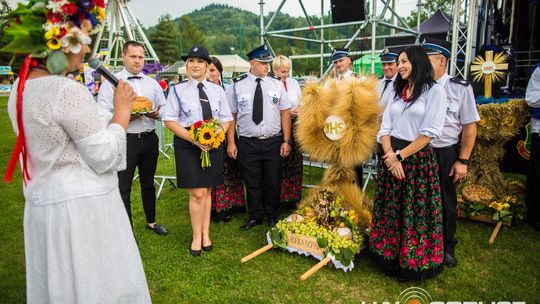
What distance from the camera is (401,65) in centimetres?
286

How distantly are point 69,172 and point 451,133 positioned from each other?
297 cm

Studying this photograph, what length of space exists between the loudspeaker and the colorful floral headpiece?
212 inches

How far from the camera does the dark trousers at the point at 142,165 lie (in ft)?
12.5

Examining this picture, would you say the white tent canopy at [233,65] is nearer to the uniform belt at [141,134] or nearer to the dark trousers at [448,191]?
the uniform belt at [141,134]

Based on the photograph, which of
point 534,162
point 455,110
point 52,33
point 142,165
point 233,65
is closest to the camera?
point 52,33

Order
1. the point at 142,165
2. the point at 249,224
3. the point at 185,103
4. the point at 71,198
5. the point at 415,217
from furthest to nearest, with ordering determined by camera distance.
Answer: the point at 249,224 < the point at 142,165 < the point at 185,103 < the point at 415,217 < the point at 71,198

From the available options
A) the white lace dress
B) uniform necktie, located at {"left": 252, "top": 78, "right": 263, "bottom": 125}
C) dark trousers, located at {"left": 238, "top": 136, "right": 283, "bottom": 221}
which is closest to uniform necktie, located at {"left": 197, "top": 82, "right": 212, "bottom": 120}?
uniform necktie, located at {"left": 252, "top": 78, "right": 263, "bottom": 125}

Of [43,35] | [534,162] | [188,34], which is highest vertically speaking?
[188,34]

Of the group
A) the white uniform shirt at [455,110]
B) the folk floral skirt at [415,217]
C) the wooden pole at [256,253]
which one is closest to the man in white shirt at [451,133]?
the white uniform shirt at [455,110]

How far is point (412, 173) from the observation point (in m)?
2.93

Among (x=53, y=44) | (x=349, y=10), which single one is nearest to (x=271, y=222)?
(x=53, y=44)

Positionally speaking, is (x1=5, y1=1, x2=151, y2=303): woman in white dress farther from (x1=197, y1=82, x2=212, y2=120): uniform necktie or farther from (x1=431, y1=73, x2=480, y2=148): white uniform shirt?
(x1=431, y1=73, x2=480, y2=148): white uniform shirt

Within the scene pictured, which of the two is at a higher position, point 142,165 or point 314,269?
point 142,165

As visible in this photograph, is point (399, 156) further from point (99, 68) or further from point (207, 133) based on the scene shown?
point (99, 68)
